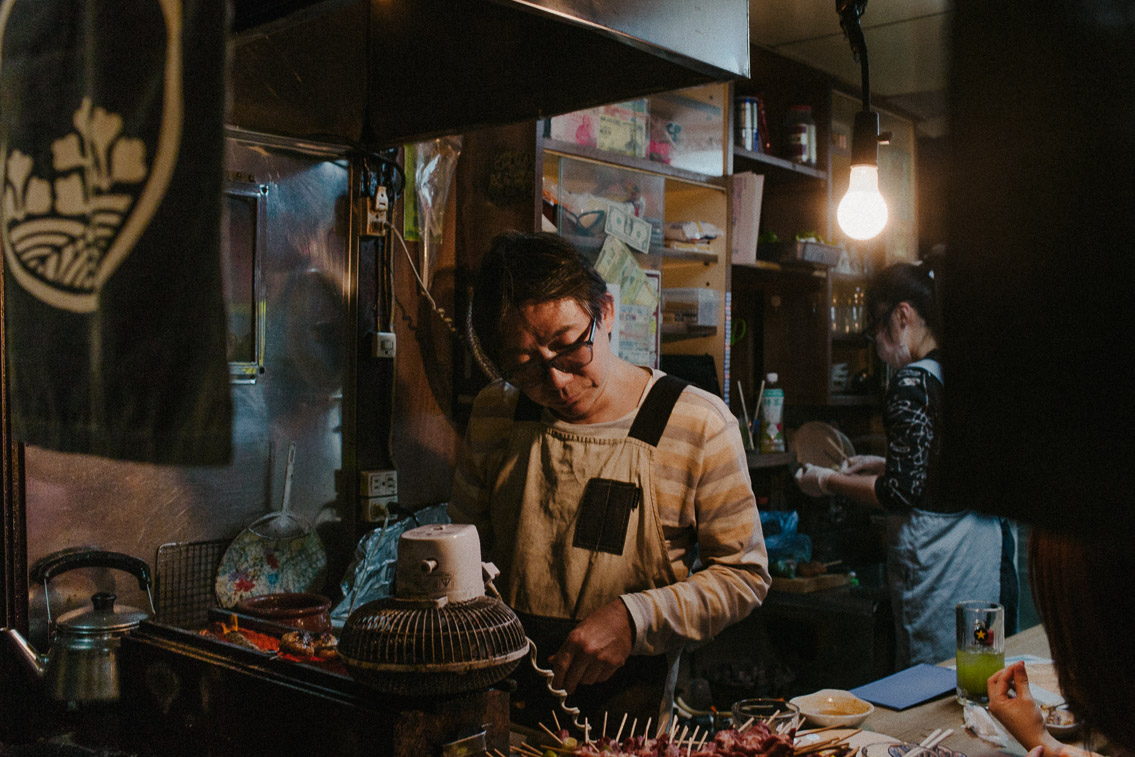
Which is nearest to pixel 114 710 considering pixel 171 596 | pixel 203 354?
pixel 171 596

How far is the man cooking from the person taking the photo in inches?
77.2

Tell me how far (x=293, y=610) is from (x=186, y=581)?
74 cm

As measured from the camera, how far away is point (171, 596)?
2.45m

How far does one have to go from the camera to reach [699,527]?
2004mm

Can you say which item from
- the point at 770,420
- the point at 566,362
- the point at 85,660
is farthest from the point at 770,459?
the point at 85,660

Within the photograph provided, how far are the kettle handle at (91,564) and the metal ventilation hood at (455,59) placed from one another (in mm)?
1197

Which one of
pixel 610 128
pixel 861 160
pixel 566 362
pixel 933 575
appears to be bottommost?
pixel 933 575

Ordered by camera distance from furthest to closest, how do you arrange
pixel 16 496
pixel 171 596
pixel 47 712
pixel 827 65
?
1. pixel 827 65
2. pixel 171 596
3. pixel 16 496
4. pixel 47 712

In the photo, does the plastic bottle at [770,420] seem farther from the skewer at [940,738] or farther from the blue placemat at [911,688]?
the skewer at [940,738]

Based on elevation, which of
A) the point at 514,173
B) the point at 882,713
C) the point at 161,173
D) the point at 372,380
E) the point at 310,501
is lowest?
the point at 882,713

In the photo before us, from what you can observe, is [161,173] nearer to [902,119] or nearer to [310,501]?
[310,501]

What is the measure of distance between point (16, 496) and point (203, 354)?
1.47 metres

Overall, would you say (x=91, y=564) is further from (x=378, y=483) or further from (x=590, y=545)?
(x=590, y=545)

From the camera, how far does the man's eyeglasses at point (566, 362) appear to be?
6.47 feet
